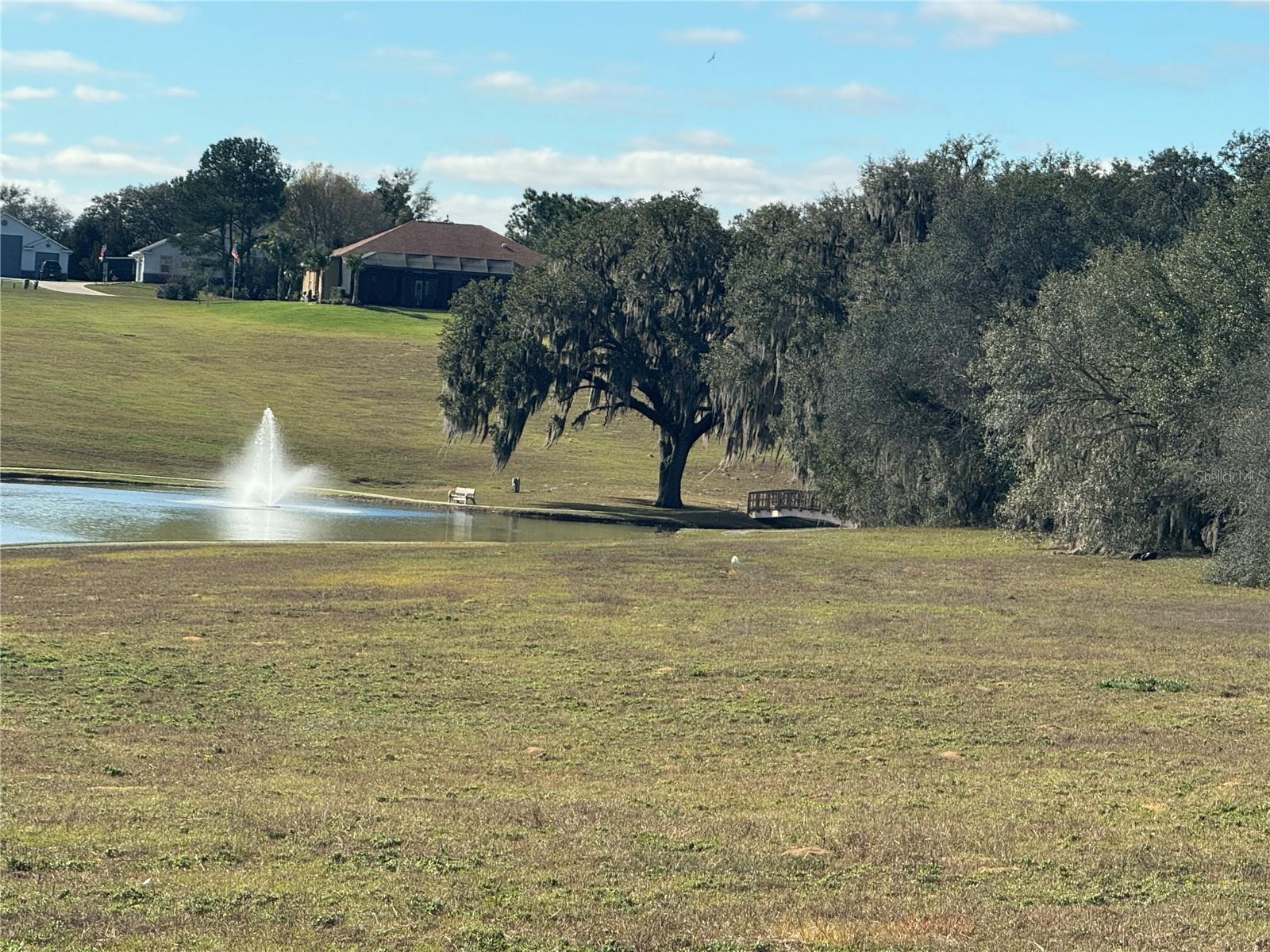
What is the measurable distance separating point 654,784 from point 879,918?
189 inches

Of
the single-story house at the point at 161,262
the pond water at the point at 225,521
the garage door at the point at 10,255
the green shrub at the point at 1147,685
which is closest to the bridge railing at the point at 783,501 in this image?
the pond water at the point at 225,521

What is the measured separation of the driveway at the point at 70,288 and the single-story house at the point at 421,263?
1992 centimetres

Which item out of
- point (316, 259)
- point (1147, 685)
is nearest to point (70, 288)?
point (316, 259)

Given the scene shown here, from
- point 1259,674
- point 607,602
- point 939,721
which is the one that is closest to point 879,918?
point 939,721

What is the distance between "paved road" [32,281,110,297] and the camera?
13012cm

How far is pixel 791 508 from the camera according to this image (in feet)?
184

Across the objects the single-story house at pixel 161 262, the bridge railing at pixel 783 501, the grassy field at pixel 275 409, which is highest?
the single-story house at pixel 161 262

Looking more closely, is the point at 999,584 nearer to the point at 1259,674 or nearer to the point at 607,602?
the point at 607,602

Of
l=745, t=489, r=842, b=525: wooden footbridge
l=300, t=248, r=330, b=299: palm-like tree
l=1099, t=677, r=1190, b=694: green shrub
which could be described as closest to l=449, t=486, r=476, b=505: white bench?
l=745, t=489, r=842, b=525: wooden footbridge

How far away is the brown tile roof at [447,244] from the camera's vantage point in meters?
128

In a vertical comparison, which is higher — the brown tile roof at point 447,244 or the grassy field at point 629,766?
the brown tile roof at point 447,244

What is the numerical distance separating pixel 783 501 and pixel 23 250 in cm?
12963

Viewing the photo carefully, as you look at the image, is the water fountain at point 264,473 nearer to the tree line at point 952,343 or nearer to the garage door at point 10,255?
the tree line at point 952,343

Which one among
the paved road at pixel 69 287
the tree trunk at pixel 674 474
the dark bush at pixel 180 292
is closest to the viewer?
the tree trunk at pixel 674 474
